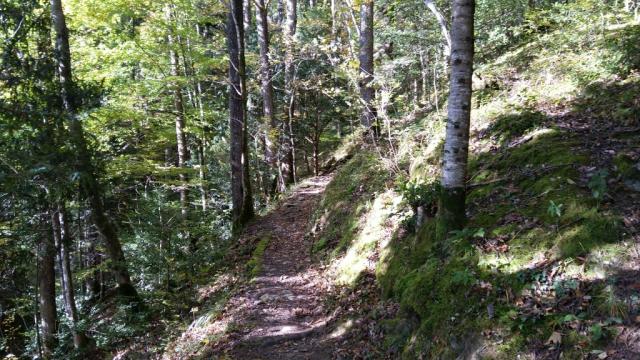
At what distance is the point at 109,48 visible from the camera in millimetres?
13516

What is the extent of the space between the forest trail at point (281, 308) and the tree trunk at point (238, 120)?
1363 mm

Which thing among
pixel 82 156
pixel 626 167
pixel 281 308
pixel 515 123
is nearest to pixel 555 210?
pixel 626 167

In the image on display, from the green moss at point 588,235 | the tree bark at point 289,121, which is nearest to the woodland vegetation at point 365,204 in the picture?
the green moss at point 588,235

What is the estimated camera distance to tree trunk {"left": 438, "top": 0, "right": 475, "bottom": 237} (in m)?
4.79

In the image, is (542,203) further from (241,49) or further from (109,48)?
(109,48)

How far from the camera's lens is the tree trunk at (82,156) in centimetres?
813

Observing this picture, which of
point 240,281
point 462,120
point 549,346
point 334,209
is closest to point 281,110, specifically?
point 334,209

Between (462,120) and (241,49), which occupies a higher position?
(241,49)

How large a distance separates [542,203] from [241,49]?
945cm

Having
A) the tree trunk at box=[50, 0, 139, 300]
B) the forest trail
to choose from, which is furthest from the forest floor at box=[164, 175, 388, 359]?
the tree trunk at box=[50, 0, 139, 300]

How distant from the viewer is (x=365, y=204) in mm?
9180

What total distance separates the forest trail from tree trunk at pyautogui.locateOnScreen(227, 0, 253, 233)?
4.47 ft

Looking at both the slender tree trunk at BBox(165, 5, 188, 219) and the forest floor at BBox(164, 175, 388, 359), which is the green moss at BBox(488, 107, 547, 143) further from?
the slender tree trunk at BBox(165, 5, 188, 219)

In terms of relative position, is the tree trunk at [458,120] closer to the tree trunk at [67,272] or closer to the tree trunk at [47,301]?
the tree trunk at [67,272]
